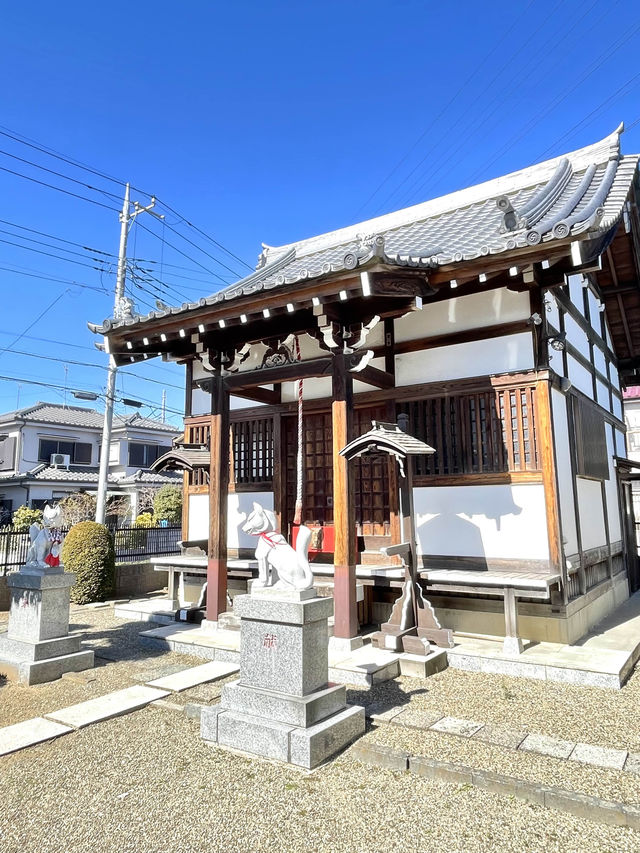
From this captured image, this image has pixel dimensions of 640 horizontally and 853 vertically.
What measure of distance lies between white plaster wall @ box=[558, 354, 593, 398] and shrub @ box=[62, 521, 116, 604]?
997cm

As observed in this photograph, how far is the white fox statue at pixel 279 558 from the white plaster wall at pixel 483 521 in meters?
3.09

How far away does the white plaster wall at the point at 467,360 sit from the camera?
725 centimetres

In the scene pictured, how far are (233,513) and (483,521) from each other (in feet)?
15.0

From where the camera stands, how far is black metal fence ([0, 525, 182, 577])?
12.0 meters

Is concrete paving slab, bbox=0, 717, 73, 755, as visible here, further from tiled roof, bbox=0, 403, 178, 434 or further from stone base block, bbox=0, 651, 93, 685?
tiled roof, bbox=0, 403, 178, 434

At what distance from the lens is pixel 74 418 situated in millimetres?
33719

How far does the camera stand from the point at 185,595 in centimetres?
1027

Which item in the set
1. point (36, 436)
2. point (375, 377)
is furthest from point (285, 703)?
point (36, 436)

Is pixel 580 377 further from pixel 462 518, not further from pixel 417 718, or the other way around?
pixel 417 718

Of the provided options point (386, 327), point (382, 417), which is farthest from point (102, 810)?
point (386, 327)

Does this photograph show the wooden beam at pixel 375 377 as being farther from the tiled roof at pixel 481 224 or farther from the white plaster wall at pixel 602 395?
the white plaster wall at pixel 602 395

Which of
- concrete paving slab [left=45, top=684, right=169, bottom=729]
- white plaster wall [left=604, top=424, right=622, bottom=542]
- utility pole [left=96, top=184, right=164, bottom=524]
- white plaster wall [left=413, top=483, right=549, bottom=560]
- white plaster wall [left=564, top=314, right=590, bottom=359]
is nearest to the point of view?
concrete paving slab [left=45, top=684, right=169, bottom=729]

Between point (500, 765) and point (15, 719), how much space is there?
14.0 feet

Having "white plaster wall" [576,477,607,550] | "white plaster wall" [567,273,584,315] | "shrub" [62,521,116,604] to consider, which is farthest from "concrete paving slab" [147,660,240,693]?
"white plaster wall" [567,273,584,315]
